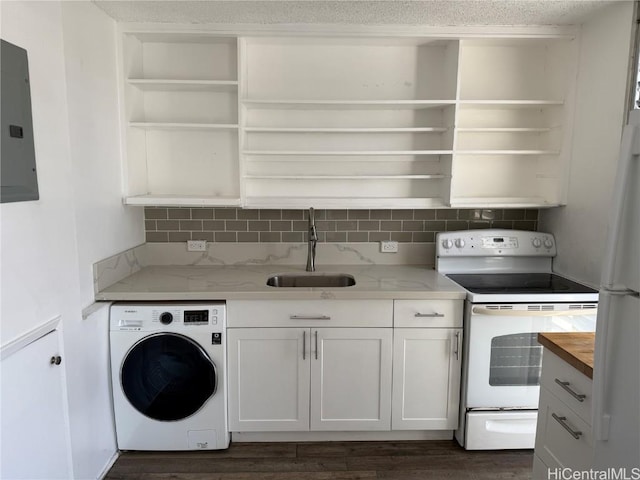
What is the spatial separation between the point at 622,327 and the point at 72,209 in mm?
2097

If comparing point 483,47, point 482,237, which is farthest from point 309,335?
point 483,47

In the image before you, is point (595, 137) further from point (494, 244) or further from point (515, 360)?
point (515, 360)

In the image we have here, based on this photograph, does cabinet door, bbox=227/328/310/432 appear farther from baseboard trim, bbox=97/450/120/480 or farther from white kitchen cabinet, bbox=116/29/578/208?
white kitchen cabinet, bbox=116/29/578/208

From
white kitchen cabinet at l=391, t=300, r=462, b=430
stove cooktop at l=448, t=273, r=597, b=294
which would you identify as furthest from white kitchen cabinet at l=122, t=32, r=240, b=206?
stove cooktop at l=448, t=273, r=597, b=294

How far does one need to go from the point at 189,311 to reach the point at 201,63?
1.56m

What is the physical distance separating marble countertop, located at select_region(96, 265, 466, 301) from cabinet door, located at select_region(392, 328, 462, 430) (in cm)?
22

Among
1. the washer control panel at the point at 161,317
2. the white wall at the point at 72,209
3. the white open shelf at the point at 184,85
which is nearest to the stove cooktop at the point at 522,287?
the washer control panel at the point at 161,317

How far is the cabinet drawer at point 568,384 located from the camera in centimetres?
139

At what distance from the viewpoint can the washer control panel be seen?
2.25 meters

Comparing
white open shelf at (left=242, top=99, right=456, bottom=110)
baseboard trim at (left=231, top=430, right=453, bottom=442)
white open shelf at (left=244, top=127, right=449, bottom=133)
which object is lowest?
baseboard trim at (left=231, top=430, right=453, bottom=442)

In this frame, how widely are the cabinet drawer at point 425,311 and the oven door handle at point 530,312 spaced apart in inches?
4.3

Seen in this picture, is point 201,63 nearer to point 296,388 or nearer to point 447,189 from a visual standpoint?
point 447,189

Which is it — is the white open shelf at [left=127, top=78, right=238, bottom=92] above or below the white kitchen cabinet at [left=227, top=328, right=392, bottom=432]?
above

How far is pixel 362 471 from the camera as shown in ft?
7.47
